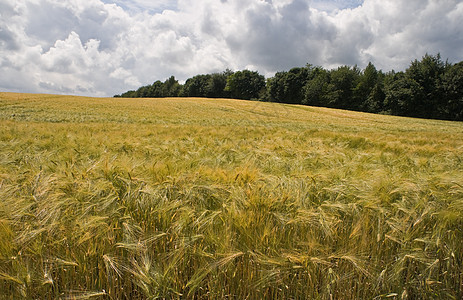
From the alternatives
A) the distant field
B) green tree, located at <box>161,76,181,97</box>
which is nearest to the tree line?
green tree, located at <box>161,76,181,97</box>

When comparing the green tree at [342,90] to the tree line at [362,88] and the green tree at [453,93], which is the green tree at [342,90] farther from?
the green tree at [453,93]

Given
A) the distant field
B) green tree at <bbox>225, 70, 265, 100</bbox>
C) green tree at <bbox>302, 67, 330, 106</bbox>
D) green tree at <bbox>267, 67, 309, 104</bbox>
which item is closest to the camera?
the distant field

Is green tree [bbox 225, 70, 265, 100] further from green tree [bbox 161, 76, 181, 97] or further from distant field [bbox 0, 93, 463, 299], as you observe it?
distant field [bbox 0, 93, 463, 299]

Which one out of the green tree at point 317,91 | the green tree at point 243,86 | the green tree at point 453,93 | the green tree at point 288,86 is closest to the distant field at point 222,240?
the green tree at point 453,93

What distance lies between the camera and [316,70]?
242 ft

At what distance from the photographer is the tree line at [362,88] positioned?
155ft

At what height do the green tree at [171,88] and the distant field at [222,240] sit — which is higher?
the green tree at [171,88]

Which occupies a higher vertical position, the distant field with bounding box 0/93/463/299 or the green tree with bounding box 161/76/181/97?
the green tree with bounding box 161/76/181/97

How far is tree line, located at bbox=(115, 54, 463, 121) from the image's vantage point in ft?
155

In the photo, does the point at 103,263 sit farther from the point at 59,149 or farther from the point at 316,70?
the point at 316,70

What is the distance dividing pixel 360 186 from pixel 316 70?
81144 mm

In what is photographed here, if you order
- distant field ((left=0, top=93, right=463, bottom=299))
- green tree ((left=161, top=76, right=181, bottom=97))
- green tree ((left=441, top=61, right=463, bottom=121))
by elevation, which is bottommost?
distant field ((left=0, top=93, right=463, bottom=299))

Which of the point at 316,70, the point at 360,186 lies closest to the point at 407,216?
the point at 360,186

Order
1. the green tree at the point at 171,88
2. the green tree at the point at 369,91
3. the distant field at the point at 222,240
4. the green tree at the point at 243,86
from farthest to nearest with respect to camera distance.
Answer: the green tree at the point at 171,88 < the green tree at the point at 243,86 < the green tree at the point at 369,91 < the distant field at the point at 222,240
